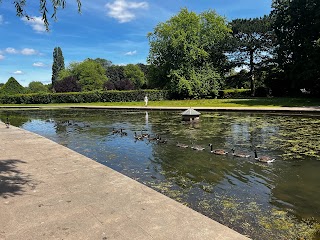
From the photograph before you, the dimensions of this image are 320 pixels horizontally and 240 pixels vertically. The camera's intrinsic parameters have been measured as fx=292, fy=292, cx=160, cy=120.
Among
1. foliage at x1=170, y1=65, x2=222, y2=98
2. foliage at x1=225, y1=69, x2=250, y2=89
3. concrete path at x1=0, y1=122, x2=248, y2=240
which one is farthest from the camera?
foliage at x1=225, y1=69, x2=250, y2=89

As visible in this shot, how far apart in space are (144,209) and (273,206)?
9.48 feet

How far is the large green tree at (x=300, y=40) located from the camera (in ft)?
102

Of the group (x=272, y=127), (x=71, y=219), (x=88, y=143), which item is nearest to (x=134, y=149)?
(x=88, y=143)

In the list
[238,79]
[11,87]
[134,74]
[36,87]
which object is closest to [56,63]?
[36,87]

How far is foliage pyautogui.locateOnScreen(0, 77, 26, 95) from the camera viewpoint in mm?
54119

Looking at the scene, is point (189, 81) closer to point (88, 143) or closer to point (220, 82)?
point (220, 82)

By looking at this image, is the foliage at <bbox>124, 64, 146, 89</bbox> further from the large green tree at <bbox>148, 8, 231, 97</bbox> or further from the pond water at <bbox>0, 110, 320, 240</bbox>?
the pond water at <bbox>0, 110, 320, 240</bbox>

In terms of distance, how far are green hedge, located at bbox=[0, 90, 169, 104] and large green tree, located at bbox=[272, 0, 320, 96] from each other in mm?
17386

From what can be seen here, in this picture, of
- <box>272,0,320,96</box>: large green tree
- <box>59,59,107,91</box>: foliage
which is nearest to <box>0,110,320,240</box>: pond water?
<box>272,0,320,96</box>: large green tree

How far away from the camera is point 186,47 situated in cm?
4162

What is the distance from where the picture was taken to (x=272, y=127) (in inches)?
626

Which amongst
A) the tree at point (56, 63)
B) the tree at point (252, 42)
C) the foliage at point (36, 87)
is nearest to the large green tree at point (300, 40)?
the tree at point (252, 42)

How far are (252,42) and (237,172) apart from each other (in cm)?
4214

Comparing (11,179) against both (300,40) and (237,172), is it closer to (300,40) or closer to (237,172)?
(237,172)
